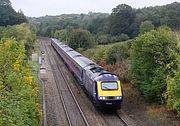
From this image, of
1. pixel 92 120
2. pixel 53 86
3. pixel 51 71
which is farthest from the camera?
pixel 51 71

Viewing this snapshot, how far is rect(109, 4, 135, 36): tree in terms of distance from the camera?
98.6m

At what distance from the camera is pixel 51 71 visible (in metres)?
49.4

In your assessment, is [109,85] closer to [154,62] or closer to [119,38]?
[154,62]

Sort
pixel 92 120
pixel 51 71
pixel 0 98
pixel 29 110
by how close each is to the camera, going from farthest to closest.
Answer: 1. pixel 51 71
2. pixel 92 120
3. pixel 29 110
4. pixel 0 98

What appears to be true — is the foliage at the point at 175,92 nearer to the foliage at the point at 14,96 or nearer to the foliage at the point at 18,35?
the foliage at the point at 14,96

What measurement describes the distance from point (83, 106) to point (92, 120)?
4.20 meters

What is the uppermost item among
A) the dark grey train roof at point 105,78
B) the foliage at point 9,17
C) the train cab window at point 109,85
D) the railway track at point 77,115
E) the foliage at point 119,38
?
the foliage at point 9,17

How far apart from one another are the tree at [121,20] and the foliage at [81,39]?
20.9 m

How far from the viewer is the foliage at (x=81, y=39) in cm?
7712

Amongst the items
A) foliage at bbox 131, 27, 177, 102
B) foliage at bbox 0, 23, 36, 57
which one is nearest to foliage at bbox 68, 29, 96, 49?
foliage at bbox 0, 23, 36, 57

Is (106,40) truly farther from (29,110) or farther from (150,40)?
(29,110)

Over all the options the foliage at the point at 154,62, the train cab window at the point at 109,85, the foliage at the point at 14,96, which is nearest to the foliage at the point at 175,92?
the foliage at the point at 154,62

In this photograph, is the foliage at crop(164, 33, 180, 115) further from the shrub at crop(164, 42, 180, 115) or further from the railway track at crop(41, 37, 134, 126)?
the railway track at crop(41, 37, 134, 126)

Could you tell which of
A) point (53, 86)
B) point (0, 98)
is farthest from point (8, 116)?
point (53, 86)
